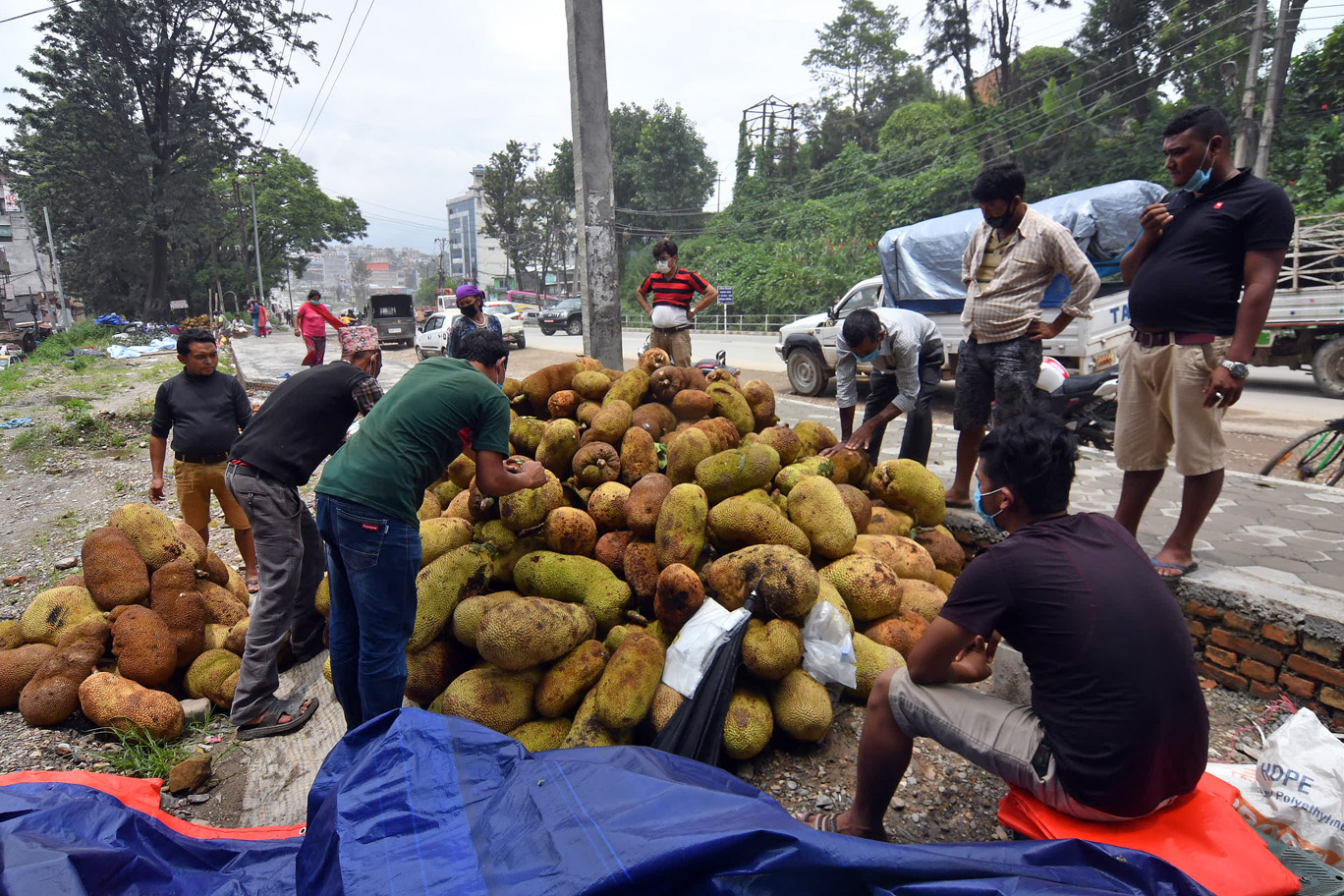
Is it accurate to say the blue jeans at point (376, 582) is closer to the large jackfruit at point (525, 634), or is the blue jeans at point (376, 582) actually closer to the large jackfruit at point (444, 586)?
the large jackfruit at point (444, 586)

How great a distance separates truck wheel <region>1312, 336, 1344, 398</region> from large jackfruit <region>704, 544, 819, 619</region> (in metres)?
11.7

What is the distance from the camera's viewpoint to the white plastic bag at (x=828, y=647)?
285 centimetres

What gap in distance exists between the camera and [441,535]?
329cm

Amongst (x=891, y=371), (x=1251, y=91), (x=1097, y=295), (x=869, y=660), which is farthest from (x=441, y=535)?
(x=1251, y=91)

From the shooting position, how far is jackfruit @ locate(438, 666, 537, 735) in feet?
8.86

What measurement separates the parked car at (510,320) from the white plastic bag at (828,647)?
18.8 metres

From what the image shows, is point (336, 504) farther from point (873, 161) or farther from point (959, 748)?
point (873, 161)

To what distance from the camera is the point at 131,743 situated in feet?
10.5

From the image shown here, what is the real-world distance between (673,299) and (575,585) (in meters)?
3.97

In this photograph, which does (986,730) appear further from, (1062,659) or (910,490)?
(910,490)

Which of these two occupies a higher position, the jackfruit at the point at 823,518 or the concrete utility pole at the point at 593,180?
the concrete utility pole at the point at 593,180

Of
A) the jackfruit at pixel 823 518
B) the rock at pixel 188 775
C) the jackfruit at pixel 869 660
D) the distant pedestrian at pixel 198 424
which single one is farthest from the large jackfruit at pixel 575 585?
the distant pedestrian at pixel 198 424

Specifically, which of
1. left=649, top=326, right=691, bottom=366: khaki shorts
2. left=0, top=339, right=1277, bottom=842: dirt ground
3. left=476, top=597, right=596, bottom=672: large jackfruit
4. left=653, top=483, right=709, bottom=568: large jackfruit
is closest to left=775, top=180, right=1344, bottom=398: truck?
left=0, top=339, right=1277, bottom=842: dirt ground

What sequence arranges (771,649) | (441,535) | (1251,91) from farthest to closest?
(1251,91), (441,535), (771,649)
